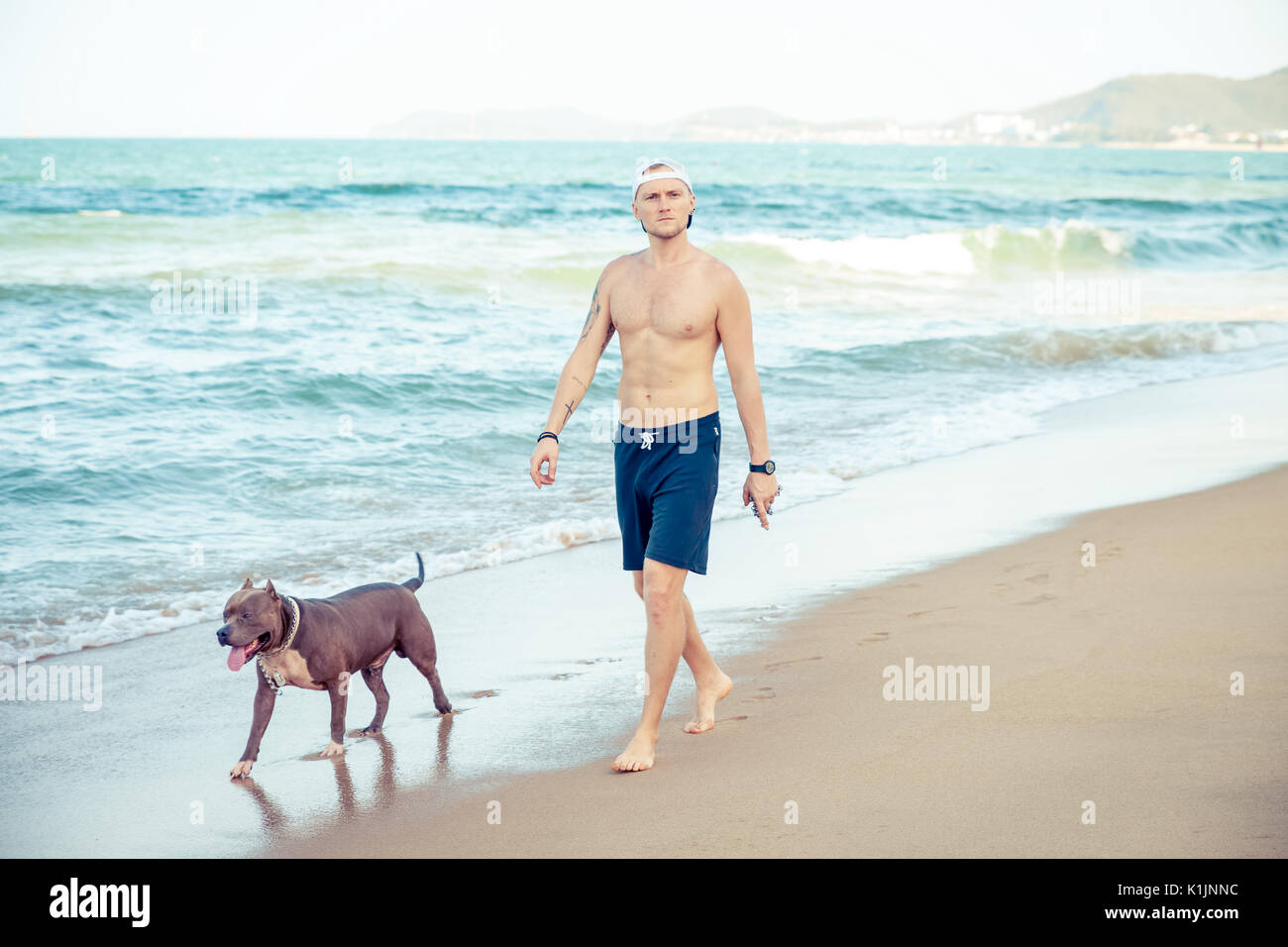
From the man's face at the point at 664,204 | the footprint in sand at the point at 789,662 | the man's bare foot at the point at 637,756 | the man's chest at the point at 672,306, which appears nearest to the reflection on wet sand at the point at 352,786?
the man's bare foot at the point at 637,756

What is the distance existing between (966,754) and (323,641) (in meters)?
2.23

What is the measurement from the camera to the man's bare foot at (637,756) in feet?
13.6

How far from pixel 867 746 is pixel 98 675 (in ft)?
11.6

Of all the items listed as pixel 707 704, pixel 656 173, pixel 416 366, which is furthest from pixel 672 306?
pixel 416 366

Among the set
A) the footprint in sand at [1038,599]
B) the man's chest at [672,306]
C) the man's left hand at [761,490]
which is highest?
the man's chest at [672,306]

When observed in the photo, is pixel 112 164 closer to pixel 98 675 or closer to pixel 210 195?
pixel 210 195

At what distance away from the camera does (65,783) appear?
4.30 metres

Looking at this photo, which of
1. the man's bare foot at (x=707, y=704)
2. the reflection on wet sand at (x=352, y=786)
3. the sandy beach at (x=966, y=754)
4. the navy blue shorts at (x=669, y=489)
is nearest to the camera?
the sandy beach at (x=966, y=754)

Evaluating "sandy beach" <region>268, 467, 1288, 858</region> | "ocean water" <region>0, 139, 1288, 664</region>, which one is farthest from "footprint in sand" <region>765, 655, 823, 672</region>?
"ocean water" <region>0, 139, 1288, 664</region>

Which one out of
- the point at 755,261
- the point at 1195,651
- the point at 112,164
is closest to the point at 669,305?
the point at 1195,651

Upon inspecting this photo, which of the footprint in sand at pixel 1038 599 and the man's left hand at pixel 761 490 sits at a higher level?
the man's left hand at pixel 761 490

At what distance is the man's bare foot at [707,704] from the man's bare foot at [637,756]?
345 millimetres

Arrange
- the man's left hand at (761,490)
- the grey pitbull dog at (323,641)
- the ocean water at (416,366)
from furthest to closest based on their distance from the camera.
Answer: the ocean water at (416,366), the man's left hand at (761,490), the grey pitbull dog at (323,641)

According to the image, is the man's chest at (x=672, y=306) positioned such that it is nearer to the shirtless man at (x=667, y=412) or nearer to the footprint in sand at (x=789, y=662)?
the shirtless man at (x=667, y=412)
